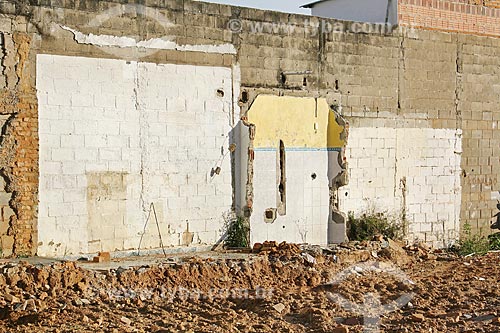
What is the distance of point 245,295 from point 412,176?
5.94 metres

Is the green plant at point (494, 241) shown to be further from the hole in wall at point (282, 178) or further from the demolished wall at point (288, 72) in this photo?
the hole in wall at point (282, 178)

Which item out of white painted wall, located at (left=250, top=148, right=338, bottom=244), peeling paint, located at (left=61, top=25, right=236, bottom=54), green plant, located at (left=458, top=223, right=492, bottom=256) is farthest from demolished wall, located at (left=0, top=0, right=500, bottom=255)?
white painted wall, located at (left=250, top=148, right=338, bottom=244)

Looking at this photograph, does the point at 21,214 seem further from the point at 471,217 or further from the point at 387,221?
the point at 471,217

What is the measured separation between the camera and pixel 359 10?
16.1 meters

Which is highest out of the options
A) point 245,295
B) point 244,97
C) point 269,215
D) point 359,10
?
point 359,10

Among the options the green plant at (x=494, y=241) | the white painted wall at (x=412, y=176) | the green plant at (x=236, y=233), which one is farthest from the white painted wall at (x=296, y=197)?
the green plant at (x=494, y=241)

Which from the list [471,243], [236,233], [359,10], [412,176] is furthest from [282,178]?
[359,10]

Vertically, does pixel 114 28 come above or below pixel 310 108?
above

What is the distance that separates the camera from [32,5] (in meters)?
10.4

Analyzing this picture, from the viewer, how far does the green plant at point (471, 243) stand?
14.7 meters

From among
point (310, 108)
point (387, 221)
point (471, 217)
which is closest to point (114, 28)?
point (310, 108)

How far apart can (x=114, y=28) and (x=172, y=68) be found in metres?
1.10

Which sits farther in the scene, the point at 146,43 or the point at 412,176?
the point at 412,176

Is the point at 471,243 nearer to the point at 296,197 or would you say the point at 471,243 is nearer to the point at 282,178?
the point at 296,197
